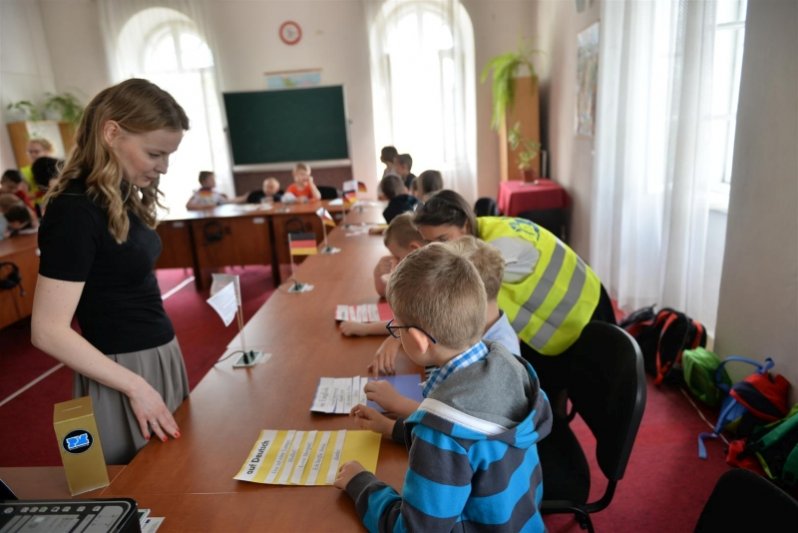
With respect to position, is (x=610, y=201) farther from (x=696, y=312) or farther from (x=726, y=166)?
(x=696, y=312)

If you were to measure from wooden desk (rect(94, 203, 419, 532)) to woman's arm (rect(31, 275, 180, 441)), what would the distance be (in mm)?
158

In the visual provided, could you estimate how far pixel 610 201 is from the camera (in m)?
4.08

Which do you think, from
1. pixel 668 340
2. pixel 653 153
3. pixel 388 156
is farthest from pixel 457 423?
pixel 388 156

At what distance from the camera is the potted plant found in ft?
19.0

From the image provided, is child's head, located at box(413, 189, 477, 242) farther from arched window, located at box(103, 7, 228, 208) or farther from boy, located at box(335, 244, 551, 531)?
arched window, located at box(103, 7, 228, 208)

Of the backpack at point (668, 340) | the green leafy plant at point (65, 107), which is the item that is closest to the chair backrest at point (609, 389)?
the backpack at point (668, 340)

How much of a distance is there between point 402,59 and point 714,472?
615cm

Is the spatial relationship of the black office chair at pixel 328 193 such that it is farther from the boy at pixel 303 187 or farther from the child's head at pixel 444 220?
the child's head at pixel 444 220

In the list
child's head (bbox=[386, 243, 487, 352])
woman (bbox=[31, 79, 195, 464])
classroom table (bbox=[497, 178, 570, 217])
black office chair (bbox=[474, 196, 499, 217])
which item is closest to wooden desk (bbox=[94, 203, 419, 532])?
woman (bbox=[31, 79, 195, 464])

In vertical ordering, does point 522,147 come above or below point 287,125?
below

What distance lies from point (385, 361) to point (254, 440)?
0.46 m

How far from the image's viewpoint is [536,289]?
1.91 m

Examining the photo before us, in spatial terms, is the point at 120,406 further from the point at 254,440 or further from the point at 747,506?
the point at 747,506

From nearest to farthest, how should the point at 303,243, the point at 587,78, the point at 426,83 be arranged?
the point at 303,243, the point at 587,78, the point at 426,83
